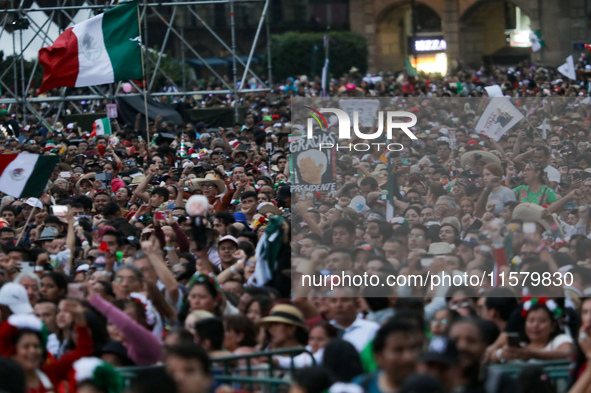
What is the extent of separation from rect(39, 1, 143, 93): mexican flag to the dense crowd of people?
4082 mm

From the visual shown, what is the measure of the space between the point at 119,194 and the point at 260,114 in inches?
662

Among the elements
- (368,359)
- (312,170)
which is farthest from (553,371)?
(312,170)

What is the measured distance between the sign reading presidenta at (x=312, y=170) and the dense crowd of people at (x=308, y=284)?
0.45 ft

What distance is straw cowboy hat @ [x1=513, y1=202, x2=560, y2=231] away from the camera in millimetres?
9320

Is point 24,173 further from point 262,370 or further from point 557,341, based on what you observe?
point 557,341

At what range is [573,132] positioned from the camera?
19.5 m

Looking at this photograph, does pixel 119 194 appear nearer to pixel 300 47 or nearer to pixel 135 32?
pixel 135 32

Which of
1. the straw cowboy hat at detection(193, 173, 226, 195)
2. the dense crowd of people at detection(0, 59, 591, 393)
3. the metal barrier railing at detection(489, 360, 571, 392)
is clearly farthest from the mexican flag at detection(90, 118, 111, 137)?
the metal barrier railing at detection(489, 360, 571, 392)

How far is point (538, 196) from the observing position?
11.1 meters

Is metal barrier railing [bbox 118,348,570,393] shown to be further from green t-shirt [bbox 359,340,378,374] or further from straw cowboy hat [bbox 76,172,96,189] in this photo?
straw cowboy hat [bbox 76,172,96,189]

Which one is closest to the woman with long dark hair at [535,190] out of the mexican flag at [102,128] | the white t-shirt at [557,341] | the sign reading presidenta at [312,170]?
the sign reading presidenta at [312,170]

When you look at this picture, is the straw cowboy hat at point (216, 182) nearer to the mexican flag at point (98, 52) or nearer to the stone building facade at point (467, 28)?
the mexican flag at point (98, 52)

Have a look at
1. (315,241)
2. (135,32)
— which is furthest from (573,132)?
(315,241)

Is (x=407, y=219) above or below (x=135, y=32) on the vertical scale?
below
